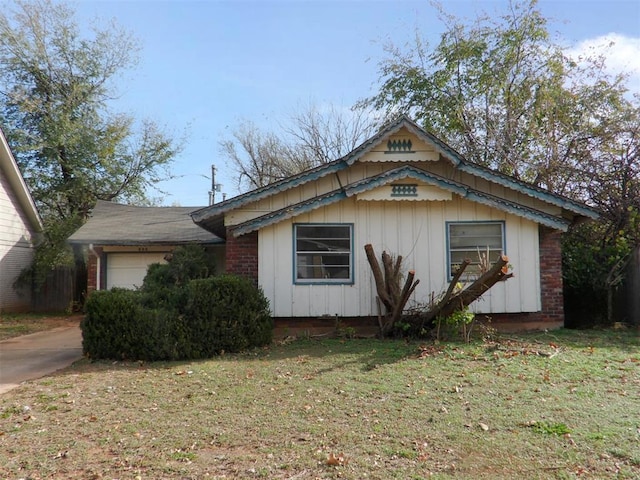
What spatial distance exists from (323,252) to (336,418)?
5.60 meters

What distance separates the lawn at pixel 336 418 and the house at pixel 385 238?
2148 millimetres

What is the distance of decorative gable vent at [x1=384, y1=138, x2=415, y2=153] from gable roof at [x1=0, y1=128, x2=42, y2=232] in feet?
43.8

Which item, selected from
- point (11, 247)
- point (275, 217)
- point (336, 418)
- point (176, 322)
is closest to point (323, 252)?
point (275, 217)

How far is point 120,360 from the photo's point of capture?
838 centimetres

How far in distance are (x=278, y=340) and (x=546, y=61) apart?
594 inches

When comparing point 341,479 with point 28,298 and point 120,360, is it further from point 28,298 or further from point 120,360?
point 28,298

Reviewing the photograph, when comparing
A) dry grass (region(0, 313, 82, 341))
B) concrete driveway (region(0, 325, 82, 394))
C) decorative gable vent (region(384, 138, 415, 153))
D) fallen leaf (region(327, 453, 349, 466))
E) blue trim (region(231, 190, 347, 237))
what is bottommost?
fallen leaf (region(327, 453, 349, 466))

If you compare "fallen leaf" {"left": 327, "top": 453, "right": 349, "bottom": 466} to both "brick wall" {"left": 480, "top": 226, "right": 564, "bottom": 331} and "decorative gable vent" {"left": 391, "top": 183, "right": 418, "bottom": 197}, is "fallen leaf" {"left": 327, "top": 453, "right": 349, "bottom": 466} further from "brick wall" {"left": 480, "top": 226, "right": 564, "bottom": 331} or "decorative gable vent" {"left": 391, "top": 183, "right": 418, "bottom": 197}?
"brick wall" {"left": 480, "top": 226, "right": 564, "bottom": 331}

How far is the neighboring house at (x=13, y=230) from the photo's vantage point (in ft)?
56.7

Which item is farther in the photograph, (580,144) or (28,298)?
(28,298)

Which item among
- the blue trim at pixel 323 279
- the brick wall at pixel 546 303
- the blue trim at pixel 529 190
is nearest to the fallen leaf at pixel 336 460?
the blue trim at pixel 323 279

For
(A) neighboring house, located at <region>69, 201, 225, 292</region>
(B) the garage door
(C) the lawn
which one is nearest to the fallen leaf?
(C) the lawn

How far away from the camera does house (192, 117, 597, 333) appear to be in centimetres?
1030

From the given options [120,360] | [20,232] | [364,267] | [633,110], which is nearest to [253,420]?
[120,360]
